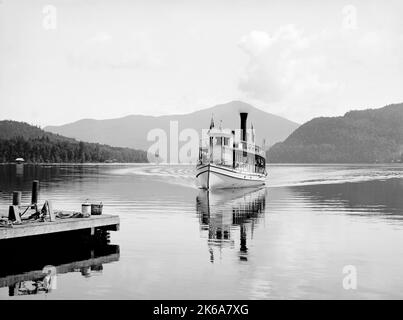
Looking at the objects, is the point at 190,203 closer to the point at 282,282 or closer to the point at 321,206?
the point at 321,206

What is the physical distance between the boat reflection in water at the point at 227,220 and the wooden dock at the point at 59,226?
5.80 m

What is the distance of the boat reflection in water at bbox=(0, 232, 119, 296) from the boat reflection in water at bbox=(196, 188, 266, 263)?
5631mm

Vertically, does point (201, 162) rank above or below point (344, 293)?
above

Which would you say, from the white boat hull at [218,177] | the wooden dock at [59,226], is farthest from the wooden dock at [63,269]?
the white boat hull at [218,177]

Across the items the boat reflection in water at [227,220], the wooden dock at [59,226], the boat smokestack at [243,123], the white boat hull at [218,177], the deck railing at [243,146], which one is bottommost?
the boat reflection in water at [227,220]

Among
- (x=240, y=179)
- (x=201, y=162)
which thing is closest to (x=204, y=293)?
(x=201, y=162)

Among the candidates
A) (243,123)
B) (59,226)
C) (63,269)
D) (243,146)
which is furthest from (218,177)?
(63,269)

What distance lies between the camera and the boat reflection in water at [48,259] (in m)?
20.7

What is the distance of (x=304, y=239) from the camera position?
32.2 meters

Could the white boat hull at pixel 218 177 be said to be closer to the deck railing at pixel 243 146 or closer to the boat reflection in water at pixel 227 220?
the deck railing at pixel 243 146

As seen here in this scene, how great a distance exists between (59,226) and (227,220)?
708 inches
